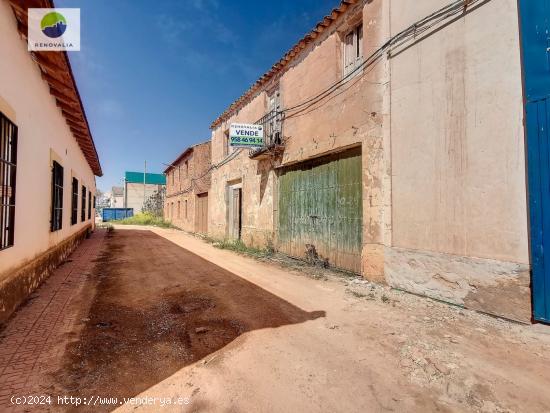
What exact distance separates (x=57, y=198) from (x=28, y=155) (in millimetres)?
2746

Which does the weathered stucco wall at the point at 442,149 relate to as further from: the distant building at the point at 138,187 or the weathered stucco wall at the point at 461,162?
Result: the distant building at the point at 138,187

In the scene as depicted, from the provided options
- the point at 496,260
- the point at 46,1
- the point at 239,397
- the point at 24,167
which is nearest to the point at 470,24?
the point at 496,260

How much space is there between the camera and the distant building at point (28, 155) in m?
3.64

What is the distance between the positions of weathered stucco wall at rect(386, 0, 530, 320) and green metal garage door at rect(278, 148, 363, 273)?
1.19 meters

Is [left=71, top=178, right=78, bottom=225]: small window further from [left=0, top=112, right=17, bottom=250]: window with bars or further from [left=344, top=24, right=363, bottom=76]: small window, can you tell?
[left=344, top=24, right=363, bottom=76]: small window

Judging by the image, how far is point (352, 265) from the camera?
6223 mm

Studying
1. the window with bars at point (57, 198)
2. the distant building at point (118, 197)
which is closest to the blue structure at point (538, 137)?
the window with bars at point (57, 198)

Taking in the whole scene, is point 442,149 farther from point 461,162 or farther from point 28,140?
point 28,140

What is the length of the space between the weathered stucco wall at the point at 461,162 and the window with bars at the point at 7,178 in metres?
5.89

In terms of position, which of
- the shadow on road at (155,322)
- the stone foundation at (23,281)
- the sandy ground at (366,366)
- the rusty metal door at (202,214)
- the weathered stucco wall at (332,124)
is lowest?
the sandy ground at (366,366)

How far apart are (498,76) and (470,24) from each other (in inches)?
38.7

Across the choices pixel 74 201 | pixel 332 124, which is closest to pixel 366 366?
pixel 332 124

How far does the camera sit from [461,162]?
13.5ft

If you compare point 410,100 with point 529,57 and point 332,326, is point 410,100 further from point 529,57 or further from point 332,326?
point 332,326
